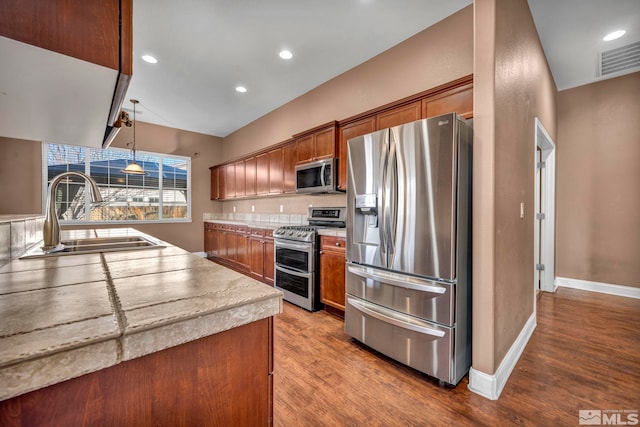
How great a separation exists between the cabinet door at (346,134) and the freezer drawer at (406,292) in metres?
1.24

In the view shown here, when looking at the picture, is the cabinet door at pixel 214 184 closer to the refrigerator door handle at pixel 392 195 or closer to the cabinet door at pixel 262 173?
the cabinet door at pixel 262 173

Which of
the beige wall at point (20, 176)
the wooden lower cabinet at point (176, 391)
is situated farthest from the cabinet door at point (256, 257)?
the beige wall at point (20, 176)

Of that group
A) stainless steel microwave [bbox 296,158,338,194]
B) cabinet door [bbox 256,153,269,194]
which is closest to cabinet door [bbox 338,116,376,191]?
stainless steel microwave [bbox 296,158,338,194]

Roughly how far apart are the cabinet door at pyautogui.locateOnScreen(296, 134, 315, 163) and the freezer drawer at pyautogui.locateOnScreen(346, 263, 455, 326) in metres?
1.86

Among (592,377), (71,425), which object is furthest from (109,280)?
(592,377)

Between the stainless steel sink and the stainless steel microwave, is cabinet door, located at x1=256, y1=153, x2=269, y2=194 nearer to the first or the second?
the stainless steel microwave

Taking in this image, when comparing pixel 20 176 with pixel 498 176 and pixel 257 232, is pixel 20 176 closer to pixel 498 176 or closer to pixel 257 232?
pixel 257 232

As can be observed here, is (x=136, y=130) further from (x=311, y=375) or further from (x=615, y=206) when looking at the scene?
(x=615, y=206)

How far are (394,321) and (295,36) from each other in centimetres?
283

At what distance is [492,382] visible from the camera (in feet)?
5.57

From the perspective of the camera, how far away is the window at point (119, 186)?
4.84m

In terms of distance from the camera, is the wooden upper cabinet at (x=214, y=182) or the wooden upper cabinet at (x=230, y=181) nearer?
the wooden upper cabinet at (x=230, y=181)

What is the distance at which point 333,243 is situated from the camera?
289 cm

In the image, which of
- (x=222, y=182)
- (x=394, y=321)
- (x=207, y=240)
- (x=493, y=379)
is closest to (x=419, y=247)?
(x=394, y=321)
